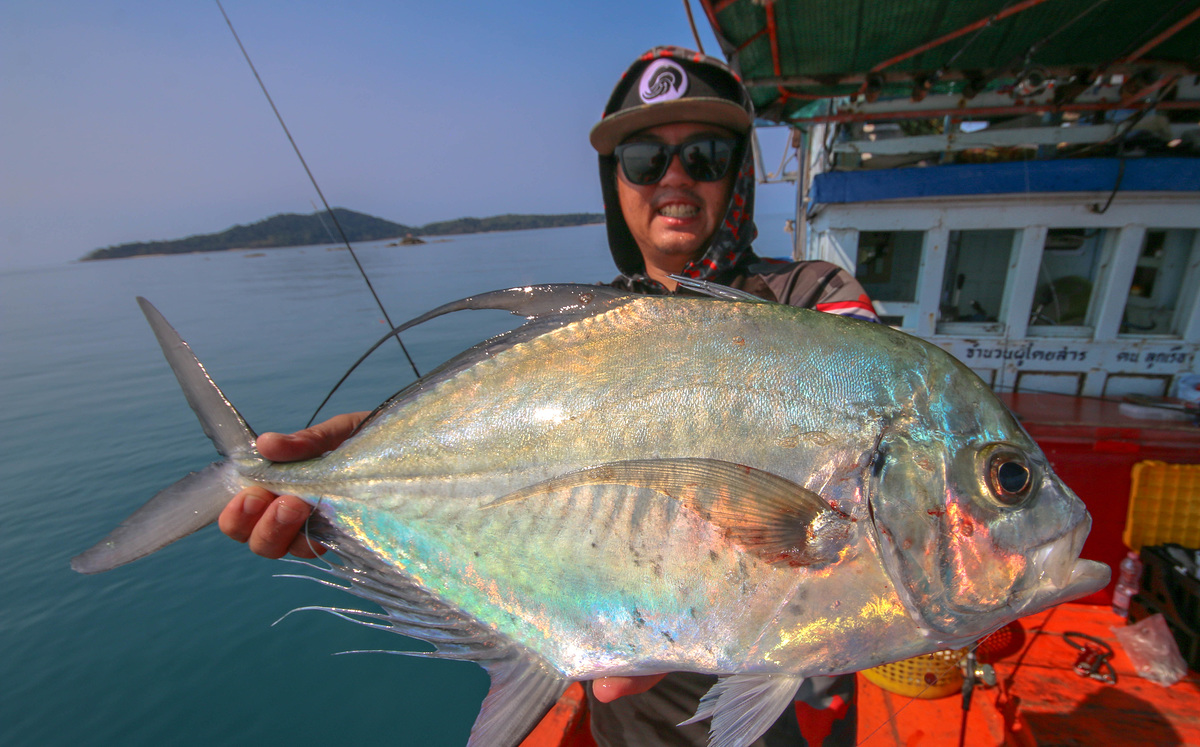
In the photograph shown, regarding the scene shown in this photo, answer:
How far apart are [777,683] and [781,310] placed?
0.85 m

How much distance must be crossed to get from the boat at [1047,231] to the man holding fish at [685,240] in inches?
44.3

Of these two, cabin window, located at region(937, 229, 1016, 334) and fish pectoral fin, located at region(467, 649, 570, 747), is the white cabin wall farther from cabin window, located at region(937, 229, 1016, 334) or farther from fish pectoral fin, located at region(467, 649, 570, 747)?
fish pectoral fin, located at region(467, 649, 570, 747)

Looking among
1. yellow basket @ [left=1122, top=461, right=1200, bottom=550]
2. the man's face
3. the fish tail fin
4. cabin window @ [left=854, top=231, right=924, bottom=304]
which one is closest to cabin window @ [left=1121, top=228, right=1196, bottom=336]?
cabin window @ [left=854, top=231, right=924, bottom=304]

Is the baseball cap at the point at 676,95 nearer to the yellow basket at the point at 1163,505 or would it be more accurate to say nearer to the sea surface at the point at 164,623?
the yellow basket at the point at 1163,505

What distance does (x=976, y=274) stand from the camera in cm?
638

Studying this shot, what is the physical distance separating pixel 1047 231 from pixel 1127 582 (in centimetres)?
370

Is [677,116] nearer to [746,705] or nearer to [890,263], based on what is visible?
[746,705]

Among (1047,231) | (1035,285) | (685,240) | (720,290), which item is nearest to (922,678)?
(685,240)

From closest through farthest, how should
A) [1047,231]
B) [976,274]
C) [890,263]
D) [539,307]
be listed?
1. [539,307]
2. [1047,231]
3. [976,274]
4. [890,263]

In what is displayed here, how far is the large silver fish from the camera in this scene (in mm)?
969

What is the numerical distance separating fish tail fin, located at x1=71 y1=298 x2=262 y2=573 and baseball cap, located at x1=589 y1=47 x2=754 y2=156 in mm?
1781

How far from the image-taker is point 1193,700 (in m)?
2.66

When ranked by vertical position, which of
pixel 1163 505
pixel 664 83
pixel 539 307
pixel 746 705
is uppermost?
pixel 664 83

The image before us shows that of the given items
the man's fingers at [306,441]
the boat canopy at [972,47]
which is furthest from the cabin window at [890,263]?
the man's fingers at [306,441]
